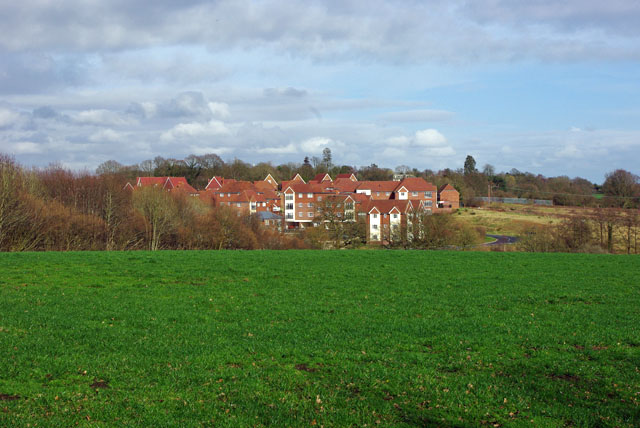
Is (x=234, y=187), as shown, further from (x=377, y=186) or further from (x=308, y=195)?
(x=377, y=186)

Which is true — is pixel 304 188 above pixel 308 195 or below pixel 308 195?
above

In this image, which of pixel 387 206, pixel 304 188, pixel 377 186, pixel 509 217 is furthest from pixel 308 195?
pixel 509 217

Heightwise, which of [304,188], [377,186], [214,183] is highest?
[214,183]

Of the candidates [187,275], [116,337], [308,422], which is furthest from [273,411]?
[187,275]

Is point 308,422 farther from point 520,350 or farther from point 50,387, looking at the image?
point 520,350

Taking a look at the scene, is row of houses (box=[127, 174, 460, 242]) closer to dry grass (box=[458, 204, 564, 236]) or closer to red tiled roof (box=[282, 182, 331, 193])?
red tiled roof (box=[282, 182, 331, 193])

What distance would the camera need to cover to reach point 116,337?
12.3 meters

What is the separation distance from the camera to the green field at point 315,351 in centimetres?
827

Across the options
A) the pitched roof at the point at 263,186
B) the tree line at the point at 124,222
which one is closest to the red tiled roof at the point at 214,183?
the pitched roof at the point at 263,186

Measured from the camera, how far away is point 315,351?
37.6 feet

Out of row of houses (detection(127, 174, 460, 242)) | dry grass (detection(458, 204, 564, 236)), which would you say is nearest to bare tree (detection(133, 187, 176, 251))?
row of houses (detection(127, 174, 460, 242))

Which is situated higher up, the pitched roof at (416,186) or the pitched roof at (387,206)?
the pitched roof at (416,186)

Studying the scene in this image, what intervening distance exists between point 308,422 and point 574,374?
5747 mm

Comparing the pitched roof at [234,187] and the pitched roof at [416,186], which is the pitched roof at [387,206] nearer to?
the pitched roof at [416,186]
